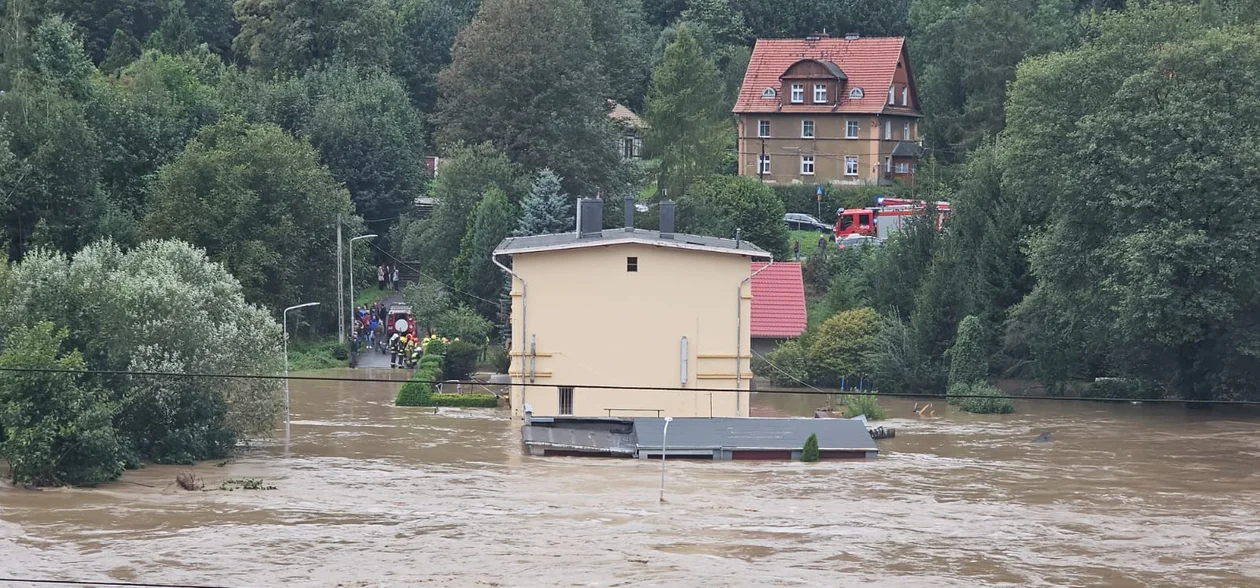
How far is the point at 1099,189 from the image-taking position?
49656 mm

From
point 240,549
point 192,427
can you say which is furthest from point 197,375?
point 240,549

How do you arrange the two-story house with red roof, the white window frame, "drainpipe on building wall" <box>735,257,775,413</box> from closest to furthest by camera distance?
"drainpipe on building wall" <box>735,257,775,413</box>, the two-story house with red roof, the white window frame

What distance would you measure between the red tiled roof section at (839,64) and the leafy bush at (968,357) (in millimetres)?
27064

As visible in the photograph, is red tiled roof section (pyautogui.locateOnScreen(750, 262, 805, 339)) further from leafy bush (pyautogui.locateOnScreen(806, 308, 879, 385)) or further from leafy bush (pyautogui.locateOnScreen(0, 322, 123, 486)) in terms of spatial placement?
leafy bush (pyautogui.locateOnScreen(0, 322, 123, 486))

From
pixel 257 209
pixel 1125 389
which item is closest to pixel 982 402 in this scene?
pixel 1125 389

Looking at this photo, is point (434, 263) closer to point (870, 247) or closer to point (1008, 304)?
point (870, 247)

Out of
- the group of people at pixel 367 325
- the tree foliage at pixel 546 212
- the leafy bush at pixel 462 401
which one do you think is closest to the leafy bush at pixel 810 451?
the leafy bush at pixel 462 401

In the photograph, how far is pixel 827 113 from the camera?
80.5 meters

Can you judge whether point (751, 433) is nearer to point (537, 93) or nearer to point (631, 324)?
point (631, 324)

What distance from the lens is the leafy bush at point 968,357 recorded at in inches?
2110

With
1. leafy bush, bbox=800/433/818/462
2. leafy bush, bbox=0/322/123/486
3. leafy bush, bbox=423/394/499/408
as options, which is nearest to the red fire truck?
leafy bush, bbox=423/394/499/408

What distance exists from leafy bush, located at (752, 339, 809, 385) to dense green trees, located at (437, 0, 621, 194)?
17912 mm

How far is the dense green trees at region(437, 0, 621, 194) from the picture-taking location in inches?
2852

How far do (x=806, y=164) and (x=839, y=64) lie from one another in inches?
192
